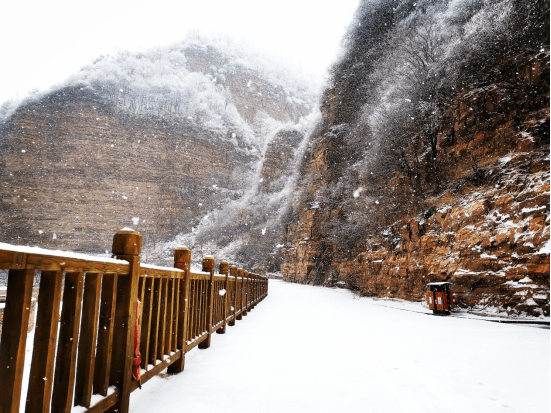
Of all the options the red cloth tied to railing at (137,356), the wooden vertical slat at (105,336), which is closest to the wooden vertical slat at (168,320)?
the red cloth tied to railing at (137,356)

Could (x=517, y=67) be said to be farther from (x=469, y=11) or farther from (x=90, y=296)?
(x=90, y=296)

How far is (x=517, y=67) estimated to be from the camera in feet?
37.7

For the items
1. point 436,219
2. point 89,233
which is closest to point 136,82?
point 89,233

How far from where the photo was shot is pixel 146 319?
2.44 meters

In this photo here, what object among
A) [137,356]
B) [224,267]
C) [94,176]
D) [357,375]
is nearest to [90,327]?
[137,356]

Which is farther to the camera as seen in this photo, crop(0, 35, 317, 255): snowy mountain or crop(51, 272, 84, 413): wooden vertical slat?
crop(0, 35, 317, 255): snowy mountain

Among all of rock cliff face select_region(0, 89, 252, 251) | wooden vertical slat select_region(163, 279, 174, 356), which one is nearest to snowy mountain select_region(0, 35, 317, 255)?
rock cliff face select_region(0, 89, 252, 251)

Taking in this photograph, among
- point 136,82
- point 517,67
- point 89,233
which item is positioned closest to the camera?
point 517,67

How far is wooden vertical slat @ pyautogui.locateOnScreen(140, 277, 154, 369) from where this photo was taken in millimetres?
2398

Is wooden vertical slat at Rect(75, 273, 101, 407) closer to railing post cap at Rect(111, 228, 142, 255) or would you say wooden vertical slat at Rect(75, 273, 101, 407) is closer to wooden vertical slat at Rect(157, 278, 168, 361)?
railing post cap at Rect(111, 228, 142, 255)

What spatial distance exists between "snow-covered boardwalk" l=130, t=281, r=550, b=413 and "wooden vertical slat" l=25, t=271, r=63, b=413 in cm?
123

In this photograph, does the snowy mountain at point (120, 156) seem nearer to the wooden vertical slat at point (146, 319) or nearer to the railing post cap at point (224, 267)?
the railing post cap at point (224, 267)

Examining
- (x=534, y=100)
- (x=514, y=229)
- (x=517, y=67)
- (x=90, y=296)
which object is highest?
(x=517, y=67)

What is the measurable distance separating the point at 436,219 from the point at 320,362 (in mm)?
11147
